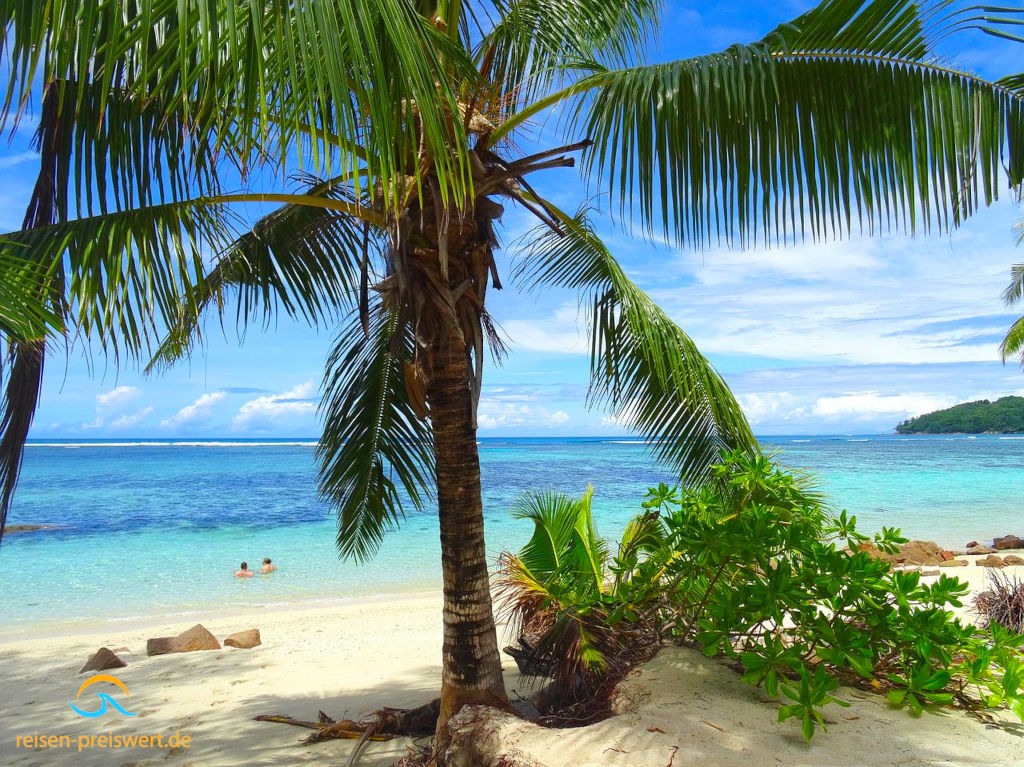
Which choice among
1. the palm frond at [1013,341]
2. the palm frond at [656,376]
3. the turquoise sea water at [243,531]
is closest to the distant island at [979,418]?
the turquoise sea water at [243,531]

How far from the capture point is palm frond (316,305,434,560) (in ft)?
18.1

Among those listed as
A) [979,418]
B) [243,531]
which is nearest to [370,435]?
[243,531]

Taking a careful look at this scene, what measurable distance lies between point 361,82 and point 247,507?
26.0m

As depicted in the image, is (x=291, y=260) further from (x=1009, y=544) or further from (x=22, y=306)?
(x=1009, y=544)

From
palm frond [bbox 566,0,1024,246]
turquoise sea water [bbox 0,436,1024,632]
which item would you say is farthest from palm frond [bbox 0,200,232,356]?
turquoise sea water [bbox 0,436,1024,632]

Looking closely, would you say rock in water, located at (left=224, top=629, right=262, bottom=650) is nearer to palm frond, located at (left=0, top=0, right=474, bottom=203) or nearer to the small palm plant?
the small palm plant

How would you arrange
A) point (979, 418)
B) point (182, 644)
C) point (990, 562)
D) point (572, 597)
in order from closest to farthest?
Result: point (572, 597) → point (182, 644) → point (990, 562) → point (979, 418)

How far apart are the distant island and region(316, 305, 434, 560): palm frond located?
364 feet

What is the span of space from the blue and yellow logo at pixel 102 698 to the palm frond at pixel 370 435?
236cm

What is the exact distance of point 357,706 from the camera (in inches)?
205

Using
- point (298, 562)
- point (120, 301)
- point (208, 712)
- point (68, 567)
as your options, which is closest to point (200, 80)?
point (120, 301)

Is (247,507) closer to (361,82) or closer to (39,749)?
(39,749)

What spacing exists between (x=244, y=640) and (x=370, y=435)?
367 cm

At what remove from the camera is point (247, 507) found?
25312 mm
